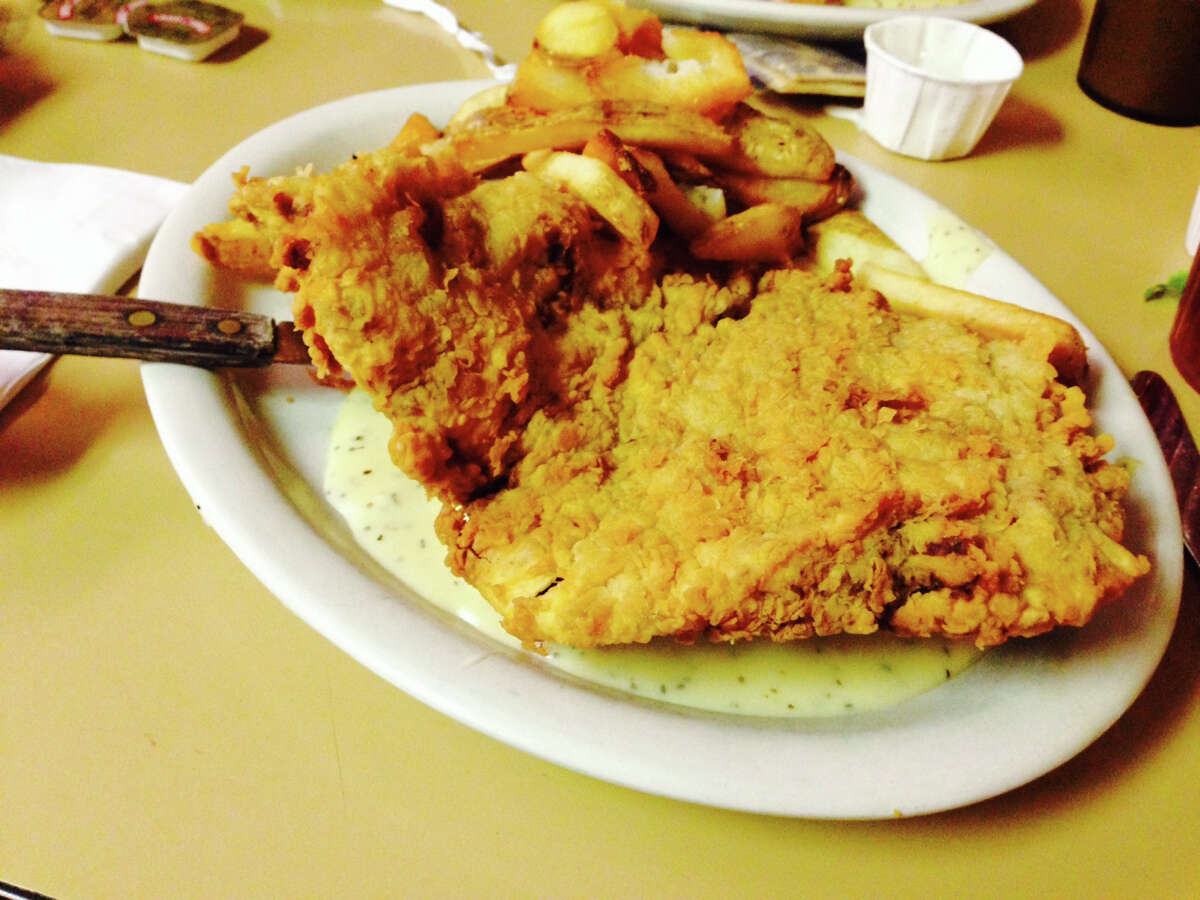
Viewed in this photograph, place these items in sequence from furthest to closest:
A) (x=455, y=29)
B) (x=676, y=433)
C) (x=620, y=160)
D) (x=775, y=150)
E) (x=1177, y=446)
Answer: (x=455, y=29)
(x=775, y=150)
(x=1177, y=446)
(x=620, y=160)
(x=676, y=433)

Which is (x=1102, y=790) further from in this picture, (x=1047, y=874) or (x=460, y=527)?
(x=460, y=527)

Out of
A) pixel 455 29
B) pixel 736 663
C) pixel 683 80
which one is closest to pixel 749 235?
pixel 683 80

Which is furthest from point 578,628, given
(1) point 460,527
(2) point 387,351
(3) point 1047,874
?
(3) point 1047,874

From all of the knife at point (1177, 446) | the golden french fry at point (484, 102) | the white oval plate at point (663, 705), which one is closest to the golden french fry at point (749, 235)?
the golden french fry at point (484, 102)

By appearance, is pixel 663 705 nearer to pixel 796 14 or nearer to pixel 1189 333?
pixel 1189 333

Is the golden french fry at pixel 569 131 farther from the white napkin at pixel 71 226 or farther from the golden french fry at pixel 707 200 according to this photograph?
the white napkin at pixel 71 226

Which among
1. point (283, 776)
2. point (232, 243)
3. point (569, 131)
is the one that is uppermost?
point (569, 131)
